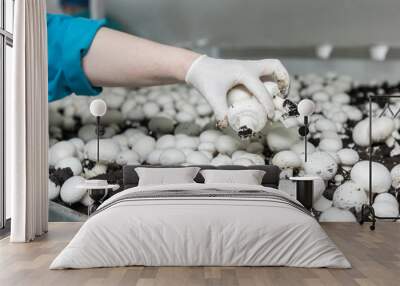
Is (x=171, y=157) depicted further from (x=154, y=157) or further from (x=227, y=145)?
(x=227, y=145)

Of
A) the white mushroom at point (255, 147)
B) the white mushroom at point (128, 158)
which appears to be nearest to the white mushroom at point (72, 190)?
the white mushroom at point (128, 158)

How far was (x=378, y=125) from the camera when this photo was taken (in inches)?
207

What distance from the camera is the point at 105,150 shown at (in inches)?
209

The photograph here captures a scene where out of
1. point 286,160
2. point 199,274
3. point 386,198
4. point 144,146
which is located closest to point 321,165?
point 286,160

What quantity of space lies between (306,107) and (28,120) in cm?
235

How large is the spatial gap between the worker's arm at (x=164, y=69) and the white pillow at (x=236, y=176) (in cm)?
46

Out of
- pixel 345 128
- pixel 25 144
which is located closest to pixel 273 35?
pixel 345 128

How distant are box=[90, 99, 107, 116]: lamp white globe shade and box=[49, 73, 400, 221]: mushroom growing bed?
101 mm

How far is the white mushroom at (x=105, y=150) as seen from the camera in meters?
5.30

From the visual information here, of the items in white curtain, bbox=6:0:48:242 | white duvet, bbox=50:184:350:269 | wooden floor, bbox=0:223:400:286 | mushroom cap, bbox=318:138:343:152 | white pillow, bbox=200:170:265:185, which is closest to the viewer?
wooden floor, bbox=0:223:400:286

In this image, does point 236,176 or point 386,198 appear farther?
point 386,198

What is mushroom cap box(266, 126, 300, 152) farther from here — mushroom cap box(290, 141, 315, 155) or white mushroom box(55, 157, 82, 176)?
white mushroom box(55, 157, 82, 176)

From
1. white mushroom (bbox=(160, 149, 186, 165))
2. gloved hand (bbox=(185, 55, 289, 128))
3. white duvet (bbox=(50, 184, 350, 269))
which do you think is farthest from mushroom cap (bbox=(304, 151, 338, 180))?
white duvet (bbox=(50, 184, 350, 269))

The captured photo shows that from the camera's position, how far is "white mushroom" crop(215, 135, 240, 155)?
525cm
